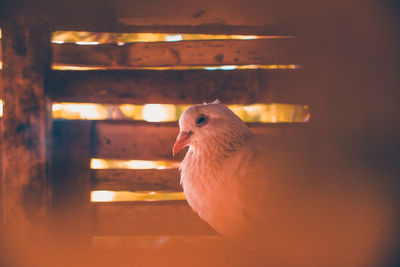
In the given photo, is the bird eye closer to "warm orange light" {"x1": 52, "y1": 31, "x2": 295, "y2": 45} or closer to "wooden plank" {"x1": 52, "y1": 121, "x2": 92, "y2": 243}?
"warm orange light" {"x1": 52, "y1": 31, "x2": 295, "y2": 45}

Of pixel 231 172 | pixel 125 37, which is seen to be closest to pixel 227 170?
pixel 231 172

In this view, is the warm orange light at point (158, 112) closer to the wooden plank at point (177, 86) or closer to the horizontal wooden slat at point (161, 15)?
the wooden plank at point (177, 86)

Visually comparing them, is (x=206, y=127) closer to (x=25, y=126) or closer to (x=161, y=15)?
(x=161, y=15)

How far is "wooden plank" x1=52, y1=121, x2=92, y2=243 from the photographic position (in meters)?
1.75

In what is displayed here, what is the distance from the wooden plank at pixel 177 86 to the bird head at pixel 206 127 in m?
0.44

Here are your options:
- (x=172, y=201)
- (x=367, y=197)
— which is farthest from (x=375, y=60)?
(x=172, y=201)

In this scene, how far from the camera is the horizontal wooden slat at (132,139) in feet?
5.96

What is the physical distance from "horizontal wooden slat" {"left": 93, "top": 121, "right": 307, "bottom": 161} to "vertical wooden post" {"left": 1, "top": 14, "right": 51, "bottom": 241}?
0.39m

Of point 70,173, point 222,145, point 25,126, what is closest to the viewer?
point 222,145

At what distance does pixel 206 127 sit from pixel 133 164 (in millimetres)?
883

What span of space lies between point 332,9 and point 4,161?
2509mm

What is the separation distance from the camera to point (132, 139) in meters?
1.82

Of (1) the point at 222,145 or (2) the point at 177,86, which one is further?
(2) the point at 177,86

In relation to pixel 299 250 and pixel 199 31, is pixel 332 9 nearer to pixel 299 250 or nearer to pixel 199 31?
pixel 199 31
